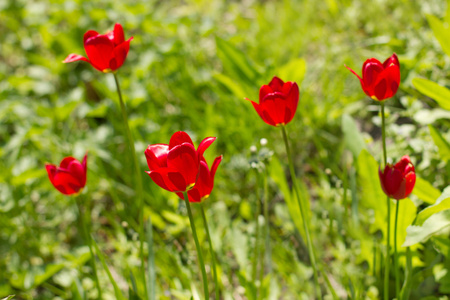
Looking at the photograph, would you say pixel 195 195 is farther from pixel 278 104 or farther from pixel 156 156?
pixel 278 104

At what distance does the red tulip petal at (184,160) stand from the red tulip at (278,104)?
199 mm

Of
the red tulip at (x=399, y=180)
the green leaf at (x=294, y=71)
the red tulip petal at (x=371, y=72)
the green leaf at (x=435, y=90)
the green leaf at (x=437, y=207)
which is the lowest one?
the green leaf at (x=437, y=207)

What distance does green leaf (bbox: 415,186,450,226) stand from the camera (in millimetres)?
962

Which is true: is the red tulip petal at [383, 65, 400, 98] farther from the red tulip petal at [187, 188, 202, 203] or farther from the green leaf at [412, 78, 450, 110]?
the red tulip petal at [187, 188, 202, 203]

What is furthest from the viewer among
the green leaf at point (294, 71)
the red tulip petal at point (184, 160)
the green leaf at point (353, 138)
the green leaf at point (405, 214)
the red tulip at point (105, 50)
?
the green leaf at point (294, 71)

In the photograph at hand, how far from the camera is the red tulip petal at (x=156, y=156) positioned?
0.86 metres

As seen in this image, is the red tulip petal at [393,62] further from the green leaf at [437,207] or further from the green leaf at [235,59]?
the green leaf at [235,59]

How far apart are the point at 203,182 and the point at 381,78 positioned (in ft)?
1.42

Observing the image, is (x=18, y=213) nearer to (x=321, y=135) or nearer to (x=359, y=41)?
(x=321, y=135)

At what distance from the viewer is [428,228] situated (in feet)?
3.26

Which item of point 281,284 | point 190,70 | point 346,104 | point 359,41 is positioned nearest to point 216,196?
point 281,284

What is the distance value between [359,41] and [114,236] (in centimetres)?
163

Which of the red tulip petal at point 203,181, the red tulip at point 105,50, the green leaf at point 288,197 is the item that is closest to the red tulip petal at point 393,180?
the red tulip petal at point 203,181

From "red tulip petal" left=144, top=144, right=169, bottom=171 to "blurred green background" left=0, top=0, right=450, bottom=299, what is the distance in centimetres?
31
